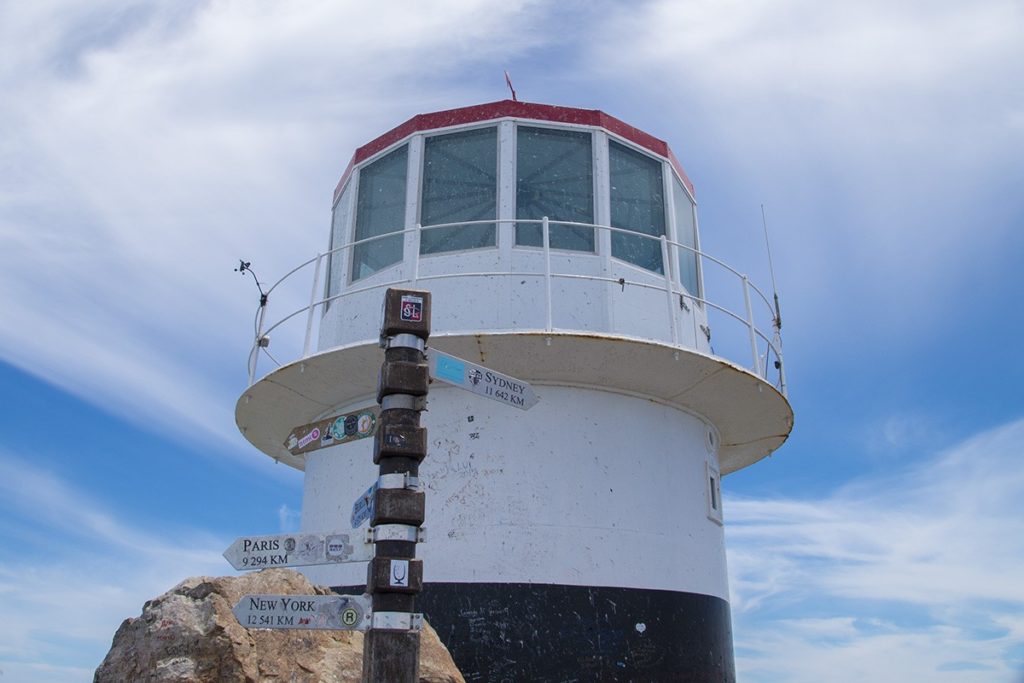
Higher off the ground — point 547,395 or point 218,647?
point 547,395

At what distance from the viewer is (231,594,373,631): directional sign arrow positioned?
15.0 ft

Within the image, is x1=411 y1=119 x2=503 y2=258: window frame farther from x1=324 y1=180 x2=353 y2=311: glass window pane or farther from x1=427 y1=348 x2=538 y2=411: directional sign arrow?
x1=427 y1=348 x2=538 y2=411: directional sign arrow

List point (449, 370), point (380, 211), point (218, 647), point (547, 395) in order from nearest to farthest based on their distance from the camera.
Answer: point (449, 370)
point (218, 647)
point (547, 395)
point (380, 211)

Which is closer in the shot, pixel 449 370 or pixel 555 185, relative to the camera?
pixel 449 370

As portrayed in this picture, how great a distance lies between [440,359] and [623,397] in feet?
16.0

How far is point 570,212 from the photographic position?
34.2 feet

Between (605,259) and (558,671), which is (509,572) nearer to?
(558,671)

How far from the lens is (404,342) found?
502 cm

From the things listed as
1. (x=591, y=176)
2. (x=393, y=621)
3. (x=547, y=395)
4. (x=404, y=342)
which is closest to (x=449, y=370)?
(x=404, y=342)

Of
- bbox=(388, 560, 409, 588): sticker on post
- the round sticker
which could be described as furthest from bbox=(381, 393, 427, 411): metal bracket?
bbox=(388, 560, 409, 588): sticker on post

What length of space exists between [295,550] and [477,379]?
1.37 meters

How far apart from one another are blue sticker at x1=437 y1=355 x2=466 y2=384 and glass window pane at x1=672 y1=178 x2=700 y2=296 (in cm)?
645

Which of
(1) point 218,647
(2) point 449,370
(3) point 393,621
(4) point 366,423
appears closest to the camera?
(3) point 393,621

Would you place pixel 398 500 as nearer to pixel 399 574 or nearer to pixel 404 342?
pixel 399 574
